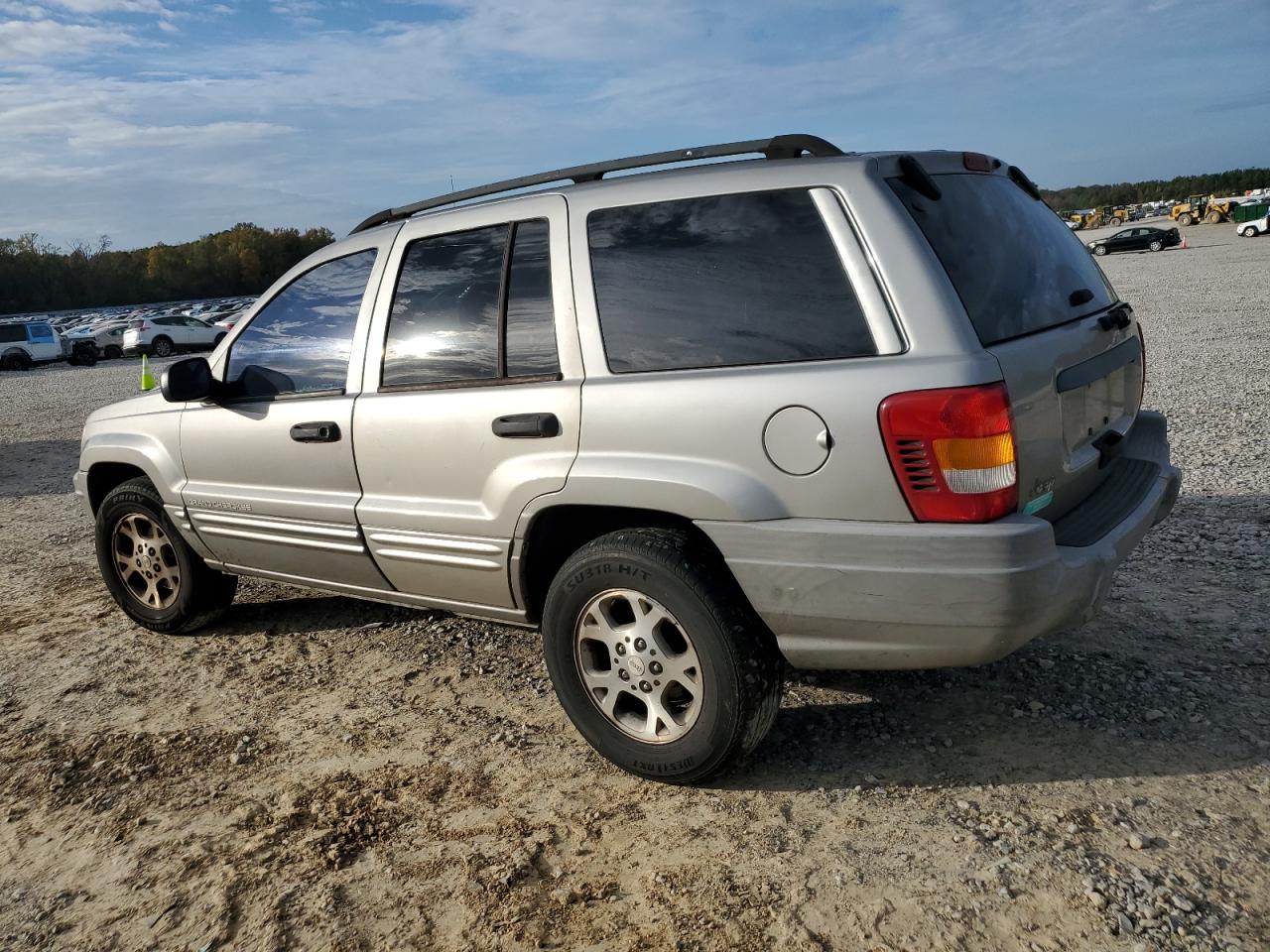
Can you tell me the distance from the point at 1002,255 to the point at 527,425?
1.59 meters

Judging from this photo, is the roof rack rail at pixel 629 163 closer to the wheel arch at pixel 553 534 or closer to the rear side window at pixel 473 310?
the rear side window at pixel 473 310

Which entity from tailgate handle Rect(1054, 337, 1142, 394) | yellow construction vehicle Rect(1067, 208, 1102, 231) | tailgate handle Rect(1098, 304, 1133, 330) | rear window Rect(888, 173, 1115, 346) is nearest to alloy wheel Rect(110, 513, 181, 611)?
rear window Rect(888, 173, 1115, 346)

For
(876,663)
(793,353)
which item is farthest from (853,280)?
(876,663)

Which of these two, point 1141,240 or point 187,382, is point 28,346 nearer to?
point 187,382

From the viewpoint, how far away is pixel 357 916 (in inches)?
104

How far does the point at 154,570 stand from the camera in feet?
16.2

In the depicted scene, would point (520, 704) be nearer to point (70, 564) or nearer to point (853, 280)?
point (853, 280)

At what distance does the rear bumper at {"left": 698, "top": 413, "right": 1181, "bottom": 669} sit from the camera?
2605mm

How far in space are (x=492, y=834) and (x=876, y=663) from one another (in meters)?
1.26

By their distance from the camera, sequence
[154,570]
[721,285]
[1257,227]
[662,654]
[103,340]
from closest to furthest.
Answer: [721,285] < [662,654] < [154,570] < [103,340] < [1257,227]

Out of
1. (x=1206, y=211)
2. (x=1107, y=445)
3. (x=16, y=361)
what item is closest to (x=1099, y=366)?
(x=1107, y=445)

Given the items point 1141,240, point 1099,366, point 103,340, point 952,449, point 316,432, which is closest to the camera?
point 952,449

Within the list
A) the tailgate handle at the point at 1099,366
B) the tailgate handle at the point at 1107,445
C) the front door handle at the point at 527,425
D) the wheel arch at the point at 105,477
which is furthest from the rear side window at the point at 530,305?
the wheel arch at the point at 105,477

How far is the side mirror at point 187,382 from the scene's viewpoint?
414 cm
